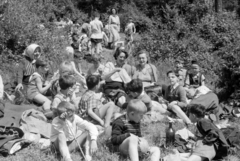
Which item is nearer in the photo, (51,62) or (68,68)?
(68,68)

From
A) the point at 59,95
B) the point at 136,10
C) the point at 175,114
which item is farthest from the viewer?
the point at 136,10

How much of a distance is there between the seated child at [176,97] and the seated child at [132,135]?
1754mm

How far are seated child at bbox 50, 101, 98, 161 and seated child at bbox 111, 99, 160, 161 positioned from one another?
0.30m

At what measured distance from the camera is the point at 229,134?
5.05m

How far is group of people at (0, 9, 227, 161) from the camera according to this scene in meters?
4.62

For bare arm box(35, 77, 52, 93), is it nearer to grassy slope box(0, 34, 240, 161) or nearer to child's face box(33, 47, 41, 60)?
child's face box(33, 47, 41, 60)

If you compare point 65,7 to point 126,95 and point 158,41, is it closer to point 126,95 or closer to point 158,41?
point 158,41

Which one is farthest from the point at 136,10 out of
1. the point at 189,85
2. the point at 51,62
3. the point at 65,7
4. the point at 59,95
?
the point at 59,95

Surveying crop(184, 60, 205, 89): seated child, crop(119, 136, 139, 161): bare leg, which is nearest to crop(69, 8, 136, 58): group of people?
crop(184, 60, 205, 89): seated child

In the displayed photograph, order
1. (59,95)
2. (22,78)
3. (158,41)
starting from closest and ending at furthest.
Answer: (59,95) → (22,78) → (158,41)

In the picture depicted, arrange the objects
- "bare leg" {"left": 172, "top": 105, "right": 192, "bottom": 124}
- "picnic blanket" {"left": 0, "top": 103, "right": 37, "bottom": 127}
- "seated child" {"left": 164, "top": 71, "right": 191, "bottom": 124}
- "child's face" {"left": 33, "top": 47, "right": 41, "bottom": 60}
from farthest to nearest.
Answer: "child's face" {"left": 33, "top": 47, "right": 41, "bottom": 60} < "seated child" {"left": 164, "top": 71, "right": 191, "bottom": 124} < "bare leg" {"left": 172, "top": 105, "right": 192, "bottom": 124} < "picnic blanket" {"left": 0, "top": 103, "right": 37, "bottom": 127}

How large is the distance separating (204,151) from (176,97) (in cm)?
238

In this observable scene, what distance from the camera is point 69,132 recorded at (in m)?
4.76

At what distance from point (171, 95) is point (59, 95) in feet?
7.47
